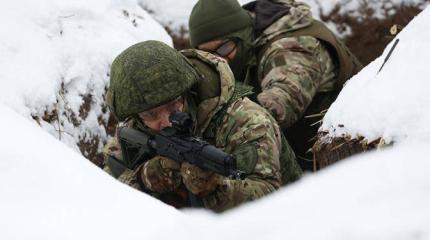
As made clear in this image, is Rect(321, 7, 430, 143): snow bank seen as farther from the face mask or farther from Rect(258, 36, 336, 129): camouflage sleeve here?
the face mask

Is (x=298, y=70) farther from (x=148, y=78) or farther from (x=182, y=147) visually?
(x=182, y=147)

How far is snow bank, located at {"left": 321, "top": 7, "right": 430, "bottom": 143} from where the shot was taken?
2.46m

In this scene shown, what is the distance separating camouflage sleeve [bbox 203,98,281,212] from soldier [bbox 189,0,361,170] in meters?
1.12

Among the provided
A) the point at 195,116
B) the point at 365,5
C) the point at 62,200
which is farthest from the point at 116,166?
the point at 365,5

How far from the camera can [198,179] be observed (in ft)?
9.71

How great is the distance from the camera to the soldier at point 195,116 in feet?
10.2

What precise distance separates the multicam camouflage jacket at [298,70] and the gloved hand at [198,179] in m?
1.39

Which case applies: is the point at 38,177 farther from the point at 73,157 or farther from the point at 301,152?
the point at 301,152

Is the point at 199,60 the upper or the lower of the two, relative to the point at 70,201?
lower

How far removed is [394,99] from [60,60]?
2280 millimetres

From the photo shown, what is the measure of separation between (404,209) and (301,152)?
10.8ft

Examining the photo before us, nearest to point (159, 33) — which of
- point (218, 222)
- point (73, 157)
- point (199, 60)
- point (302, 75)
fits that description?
point (302, 75)

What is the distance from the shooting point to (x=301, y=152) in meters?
4.61

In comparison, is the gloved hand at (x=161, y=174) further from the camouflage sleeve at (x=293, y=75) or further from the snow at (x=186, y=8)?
the snow at (x=186, y=8)
